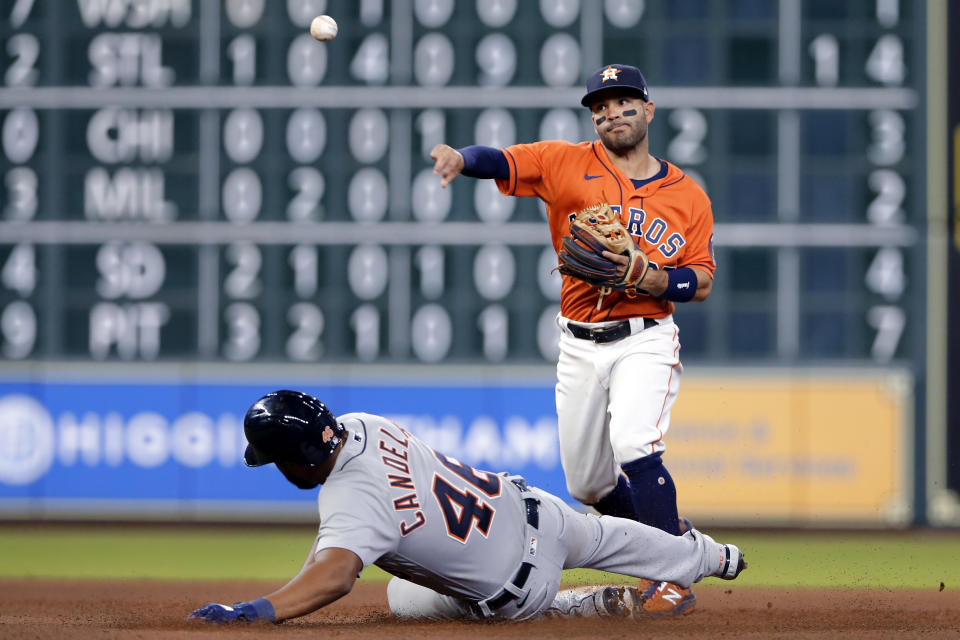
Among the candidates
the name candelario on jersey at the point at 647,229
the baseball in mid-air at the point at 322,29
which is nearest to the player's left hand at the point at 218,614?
the name candelario on jersey at the point at 647,229

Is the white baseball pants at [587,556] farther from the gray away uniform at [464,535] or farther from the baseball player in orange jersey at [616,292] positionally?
the baseball player in orange jersey at [616,292]

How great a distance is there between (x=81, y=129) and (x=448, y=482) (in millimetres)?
5198

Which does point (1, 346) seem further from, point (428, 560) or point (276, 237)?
point (428, 560)

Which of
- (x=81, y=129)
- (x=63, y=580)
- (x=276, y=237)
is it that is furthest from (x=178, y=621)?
(x=81, y=129)

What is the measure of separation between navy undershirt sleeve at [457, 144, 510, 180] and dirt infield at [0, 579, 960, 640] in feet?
4.51

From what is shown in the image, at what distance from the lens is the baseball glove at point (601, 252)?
3.92 metres

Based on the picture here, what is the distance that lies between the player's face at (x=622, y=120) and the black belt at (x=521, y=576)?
1.24m

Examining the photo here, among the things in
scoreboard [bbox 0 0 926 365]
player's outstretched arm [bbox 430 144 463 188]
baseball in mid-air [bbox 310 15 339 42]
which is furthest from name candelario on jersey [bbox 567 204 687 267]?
scoreboard [bbox 0 0 926 365]

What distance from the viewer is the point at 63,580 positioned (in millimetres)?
5723

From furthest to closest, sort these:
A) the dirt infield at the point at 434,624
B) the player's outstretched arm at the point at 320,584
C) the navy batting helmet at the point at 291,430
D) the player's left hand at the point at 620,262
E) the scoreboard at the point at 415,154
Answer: the scoreboard at the point at 415,154
the player's left hand at the point at 620,262
the dirt infield at the point at 434,624
the navy batting helmet at the point at 291,430
the player's outstretched arm at the point at 320,584

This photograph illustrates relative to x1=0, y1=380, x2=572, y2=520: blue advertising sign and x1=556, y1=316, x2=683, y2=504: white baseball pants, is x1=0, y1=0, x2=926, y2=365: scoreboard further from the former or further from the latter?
x1=556, y1=316, x2=683, y2=504: white baseball pants

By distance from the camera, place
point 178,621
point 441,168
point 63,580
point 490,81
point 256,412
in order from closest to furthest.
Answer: point 256,412
point 178,621
point 441,168
point 63,580
point 490,81

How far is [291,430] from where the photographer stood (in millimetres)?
3199

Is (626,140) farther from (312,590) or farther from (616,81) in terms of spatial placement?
(312,590)
